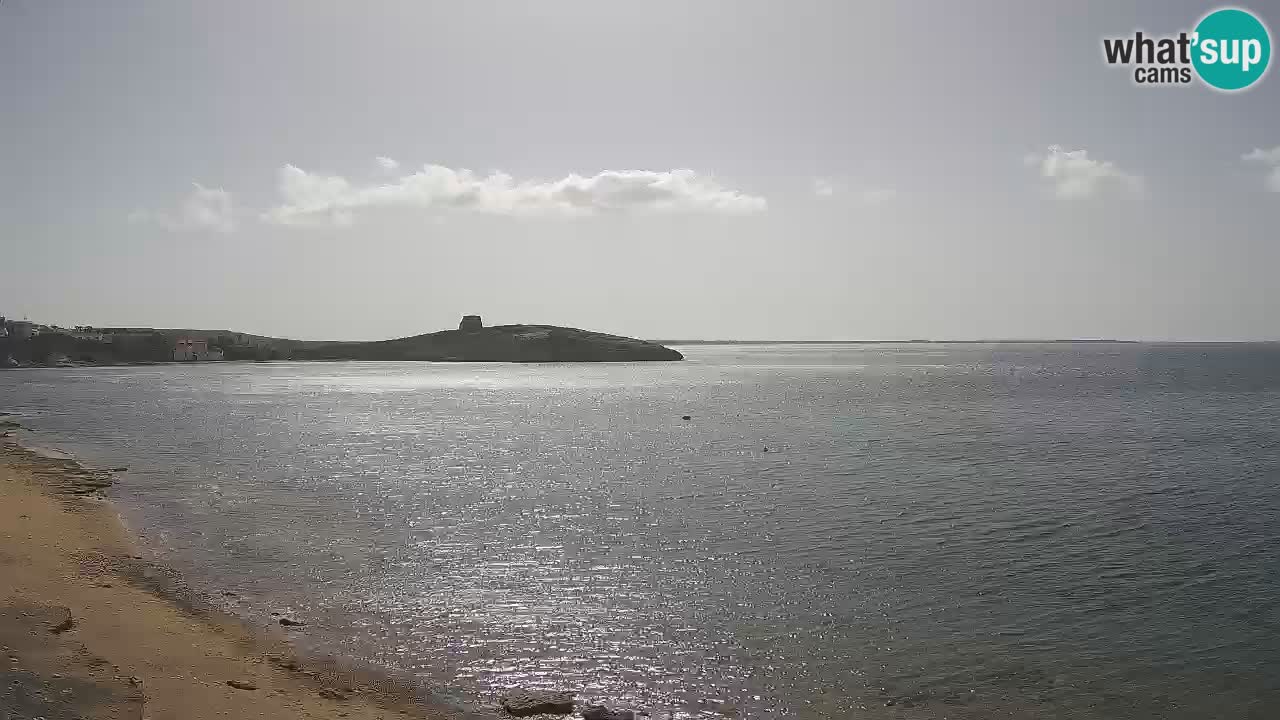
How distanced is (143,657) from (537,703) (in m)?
8.03

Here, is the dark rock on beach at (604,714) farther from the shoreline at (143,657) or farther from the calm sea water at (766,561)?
the shoreline at (143,657)

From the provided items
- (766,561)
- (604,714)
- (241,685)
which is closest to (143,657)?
(241,685)

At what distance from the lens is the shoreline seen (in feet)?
40.2

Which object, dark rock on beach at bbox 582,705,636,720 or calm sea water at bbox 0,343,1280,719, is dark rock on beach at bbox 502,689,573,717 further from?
calm sea water at bbox 0,343,1280,719

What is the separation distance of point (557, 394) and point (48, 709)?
11907 cm

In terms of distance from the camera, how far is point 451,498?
35.6 m

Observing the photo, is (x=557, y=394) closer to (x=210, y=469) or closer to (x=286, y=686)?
(x=210, y=469)

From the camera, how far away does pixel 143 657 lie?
14.9 meters

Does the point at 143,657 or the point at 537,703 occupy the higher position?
Answer: the point at 143,657

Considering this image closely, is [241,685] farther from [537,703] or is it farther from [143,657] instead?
[537,703]

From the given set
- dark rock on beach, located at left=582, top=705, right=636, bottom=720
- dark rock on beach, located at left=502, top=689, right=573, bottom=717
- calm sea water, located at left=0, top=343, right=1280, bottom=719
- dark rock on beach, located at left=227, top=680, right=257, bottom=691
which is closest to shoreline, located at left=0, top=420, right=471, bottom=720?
dark rock on beach, located at left=227, top=680, right=257, bottom=691

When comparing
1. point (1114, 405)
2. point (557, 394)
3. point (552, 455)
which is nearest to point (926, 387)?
point (1114, 405)

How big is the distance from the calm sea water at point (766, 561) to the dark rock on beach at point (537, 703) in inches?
20.8

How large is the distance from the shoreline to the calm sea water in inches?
48.9
